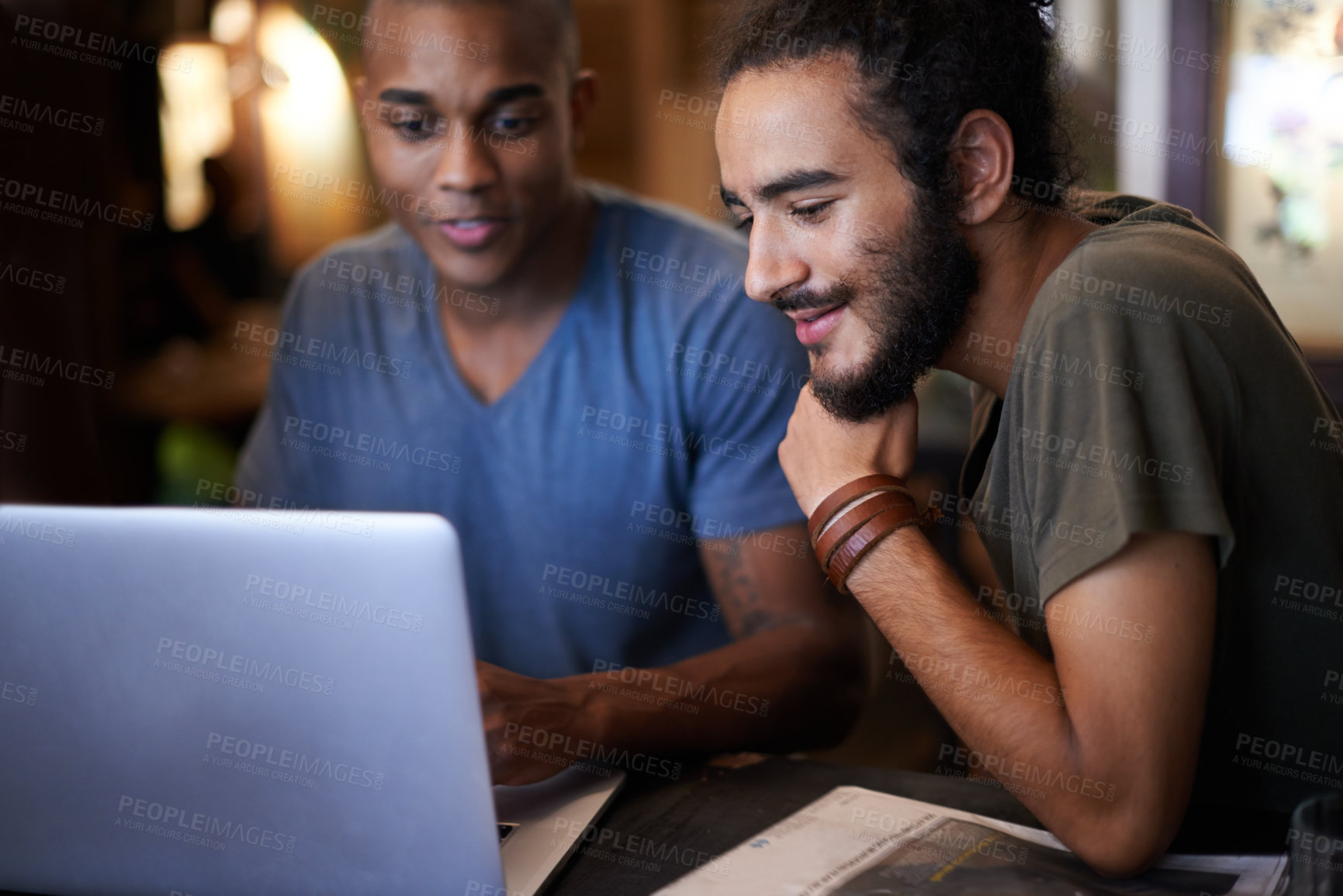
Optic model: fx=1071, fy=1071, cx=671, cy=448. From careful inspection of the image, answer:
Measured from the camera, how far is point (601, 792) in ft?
3.03

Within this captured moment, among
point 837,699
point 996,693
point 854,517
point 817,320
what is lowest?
point 837,699

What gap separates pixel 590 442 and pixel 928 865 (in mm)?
826

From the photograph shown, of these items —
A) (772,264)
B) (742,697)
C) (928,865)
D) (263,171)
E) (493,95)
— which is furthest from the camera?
(263,171)

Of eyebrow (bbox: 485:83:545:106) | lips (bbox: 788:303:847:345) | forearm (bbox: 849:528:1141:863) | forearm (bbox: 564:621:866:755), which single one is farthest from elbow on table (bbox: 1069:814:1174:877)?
eyebrow (bbox: 485:83:545:106)

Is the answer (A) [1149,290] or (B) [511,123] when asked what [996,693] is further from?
(B) [511,123]

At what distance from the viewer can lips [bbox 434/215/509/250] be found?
1.48 m

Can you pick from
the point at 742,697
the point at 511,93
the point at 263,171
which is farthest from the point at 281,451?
the point at 263,171

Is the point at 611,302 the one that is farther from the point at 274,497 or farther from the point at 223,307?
the point at 223,307

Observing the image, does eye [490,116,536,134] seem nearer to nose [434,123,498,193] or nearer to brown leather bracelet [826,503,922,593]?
nose [434,123,498,193]

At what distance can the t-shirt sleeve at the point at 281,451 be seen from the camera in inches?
62.0

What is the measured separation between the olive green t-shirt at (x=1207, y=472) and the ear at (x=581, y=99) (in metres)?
0.86

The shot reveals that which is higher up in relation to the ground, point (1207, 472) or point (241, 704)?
point (1207, 472)

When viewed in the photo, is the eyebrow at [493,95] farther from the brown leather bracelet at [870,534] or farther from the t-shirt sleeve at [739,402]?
the brown leather bracelet at [870,534]

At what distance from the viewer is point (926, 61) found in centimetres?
98
